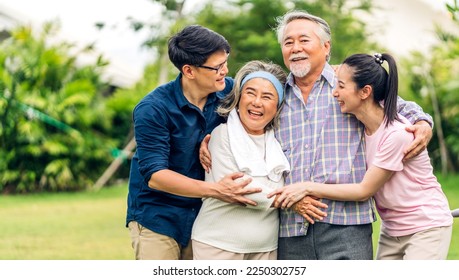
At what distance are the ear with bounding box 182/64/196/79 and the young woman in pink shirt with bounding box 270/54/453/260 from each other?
70cm

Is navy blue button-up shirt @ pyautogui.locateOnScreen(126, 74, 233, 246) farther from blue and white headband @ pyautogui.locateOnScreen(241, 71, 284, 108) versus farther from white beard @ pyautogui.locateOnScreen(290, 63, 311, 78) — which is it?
white beard @ pyautogui.locateOnScreen(290, 63, 311, 78)

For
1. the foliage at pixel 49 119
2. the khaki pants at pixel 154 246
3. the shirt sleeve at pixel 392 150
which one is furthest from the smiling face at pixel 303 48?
the foliage at pixel 49 119

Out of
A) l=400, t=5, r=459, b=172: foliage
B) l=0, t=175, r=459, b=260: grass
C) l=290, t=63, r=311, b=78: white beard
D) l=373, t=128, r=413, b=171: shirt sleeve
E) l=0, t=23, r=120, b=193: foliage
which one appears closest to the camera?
l=373, t=128, r=413, b=171: shirt sleeve

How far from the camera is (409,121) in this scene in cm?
390

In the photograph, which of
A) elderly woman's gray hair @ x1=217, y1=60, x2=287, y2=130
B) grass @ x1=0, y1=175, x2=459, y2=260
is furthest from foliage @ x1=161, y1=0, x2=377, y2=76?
elderly woman's gray hair @ x1=217, y1=60, x2=287, y2=130

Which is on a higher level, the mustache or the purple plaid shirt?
the mustache

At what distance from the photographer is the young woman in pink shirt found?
3.74 m

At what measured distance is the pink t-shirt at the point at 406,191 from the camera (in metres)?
3.75

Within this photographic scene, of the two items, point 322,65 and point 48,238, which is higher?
point 322,65

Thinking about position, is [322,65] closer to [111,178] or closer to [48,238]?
[48,238]

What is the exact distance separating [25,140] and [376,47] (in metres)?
12.3

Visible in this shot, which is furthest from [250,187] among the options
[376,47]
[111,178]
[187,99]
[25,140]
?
[376,47]

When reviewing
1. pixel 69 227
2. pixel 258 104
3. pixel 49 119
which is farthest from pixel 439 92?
pixel 258 104

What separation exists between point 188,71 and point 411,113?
1124 mm
